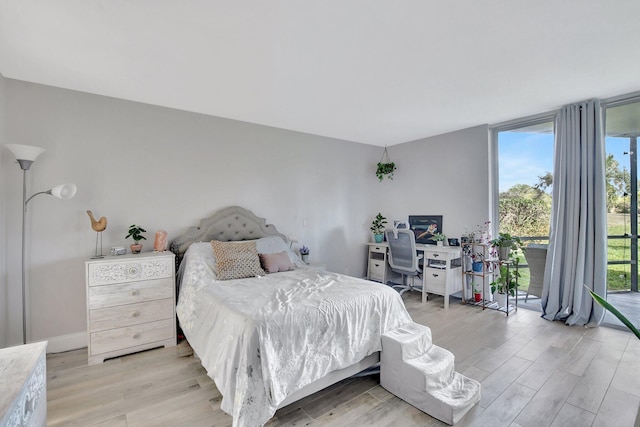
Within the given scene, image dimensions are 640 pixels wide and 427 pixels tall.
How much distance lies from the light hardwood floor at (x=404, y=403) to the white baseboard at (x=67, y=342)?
0.28 ft

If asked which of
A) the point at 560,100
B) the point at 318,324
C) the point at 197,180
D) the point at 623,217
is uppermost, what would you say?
the point at 560,100

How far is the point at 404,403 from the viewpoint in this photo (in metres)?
1.91

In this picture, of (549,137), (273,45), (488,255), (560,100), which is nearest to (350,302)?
(273,45)

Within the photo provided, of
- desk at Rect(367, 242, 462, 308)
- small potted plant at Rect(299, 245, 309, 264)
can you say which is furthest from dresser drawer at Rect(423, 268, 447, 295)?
small potted plant at Rect(299, 245, 309, 264)

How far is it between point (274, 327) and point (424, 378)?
1.02m

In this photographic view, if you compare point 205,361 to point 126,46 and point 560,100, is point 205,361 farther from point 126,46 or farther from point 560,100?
point 560,100

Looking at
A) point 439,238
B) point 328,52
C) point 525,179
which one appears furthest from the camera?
point 439,238

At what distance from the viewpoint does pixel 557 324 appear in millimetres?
3197

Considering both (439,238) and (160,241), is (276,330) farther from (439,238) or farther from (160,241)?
(439,238)

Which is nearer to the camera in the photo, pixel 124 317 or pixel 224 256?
pixel 124 317

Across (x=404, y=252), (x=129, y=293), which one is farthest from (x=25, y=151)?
(x=404, y=252)

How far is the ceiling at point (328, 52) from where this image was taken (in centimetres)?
→ 169

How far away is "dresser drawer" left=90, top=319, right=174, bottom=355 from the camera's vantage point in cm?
244

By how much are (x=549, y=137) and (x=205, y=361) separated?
4624mm
